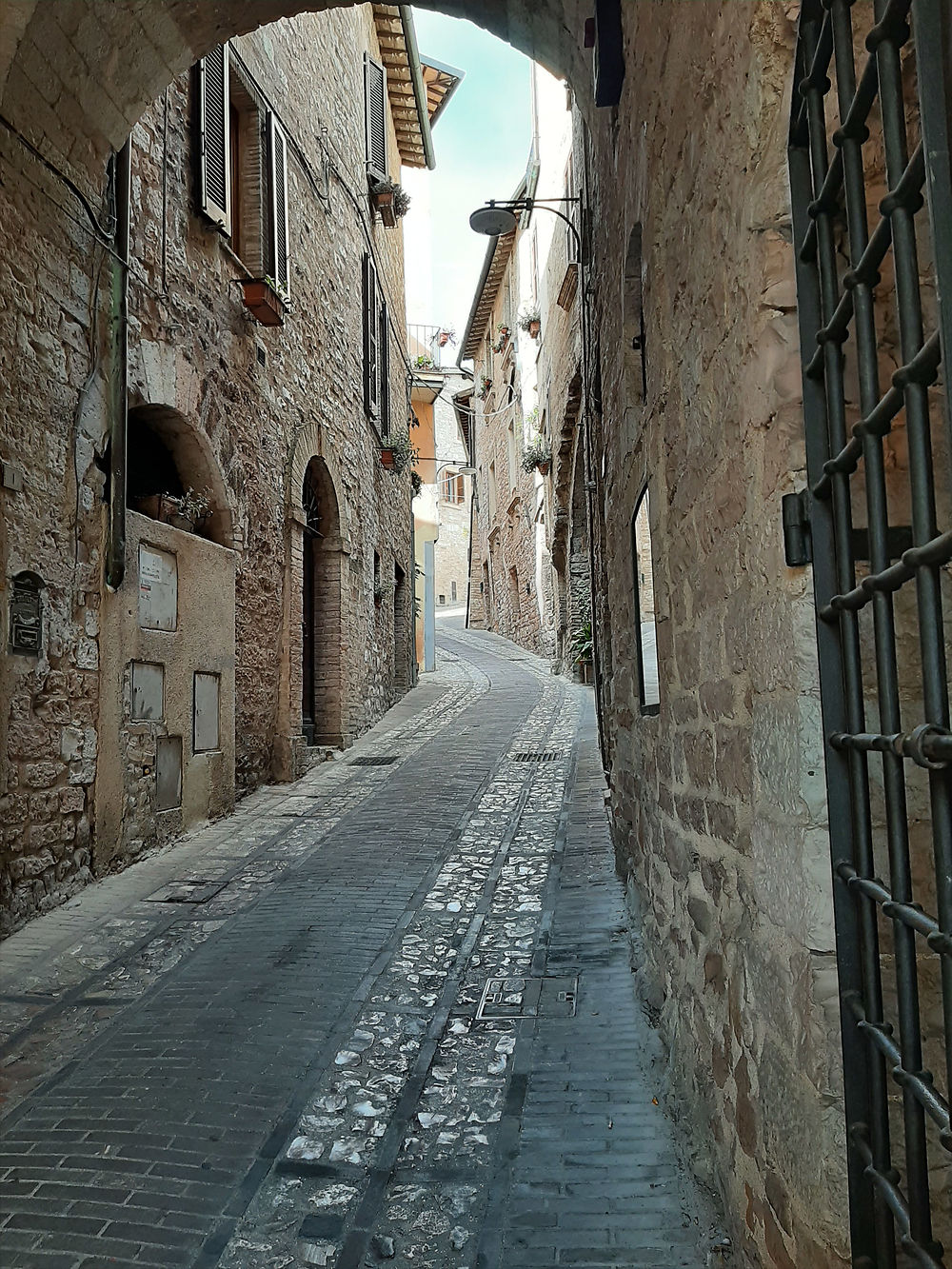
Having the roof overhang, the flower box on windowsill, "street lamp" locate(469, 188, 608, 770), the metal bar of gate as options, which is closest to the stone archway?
the flower box on windowsill

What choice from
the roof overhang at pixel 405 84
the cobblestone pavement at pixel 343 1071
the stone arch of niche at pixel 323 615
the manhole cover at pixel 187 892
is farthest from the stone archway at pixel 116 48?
the roof overhang at pixel 405 84

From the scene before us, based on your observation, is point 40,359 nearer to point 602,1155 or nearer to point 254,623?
point 254,623

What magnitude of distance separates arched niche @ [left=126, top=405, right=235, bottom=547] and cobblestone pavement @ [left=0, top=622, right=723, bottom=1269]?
272cm

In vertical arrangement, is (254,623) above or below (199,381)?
below

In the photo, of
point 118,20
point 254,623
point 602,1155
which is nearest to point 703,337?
point 602,1155

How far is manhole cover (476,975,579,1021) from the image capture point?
11.9ft

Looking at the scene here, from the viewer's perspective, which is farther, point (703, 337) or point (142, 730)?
point (142, 730)

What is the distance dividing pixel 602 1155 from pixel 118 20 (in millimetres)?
5991

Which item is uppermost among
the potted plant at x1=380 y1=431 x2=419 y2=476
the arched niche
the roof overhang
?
the roof overhang

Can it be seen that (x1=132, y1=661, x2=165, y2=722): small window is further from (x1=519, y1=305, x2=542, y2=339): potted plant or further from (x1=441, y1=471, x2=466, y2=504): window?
(x1=441, y1=471, x2=466, y2=504): window

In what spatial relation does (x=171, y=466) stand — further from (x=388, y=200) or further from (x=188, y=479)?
(x=388, y=200)

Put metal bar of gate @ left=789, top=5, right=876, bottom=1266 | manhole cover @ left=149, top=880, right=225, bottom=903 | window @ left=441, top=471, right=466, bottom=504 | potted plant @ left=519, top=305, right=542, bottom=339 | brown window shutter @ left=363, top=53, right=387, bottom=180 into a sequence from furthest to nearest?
window @ left=441, top=471, right=466, bottom=504
potted plant @ left=519, top=305, right=542, bottom=339
brown window shutter @ left=363, top=53, right=387, bottom=180
manhole cover @ left=149, top=880, right=225, bottom=903
metal bar of gate @ left=789, top=5, right=876, bottom=1266

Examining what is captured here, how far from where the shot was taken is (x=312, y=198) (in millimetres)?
10570

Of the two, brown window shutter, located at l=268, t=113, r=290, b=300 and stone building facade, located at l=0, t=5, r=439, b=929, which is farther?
brown window shutter, located at l=268, t=113, r=290, b=300
